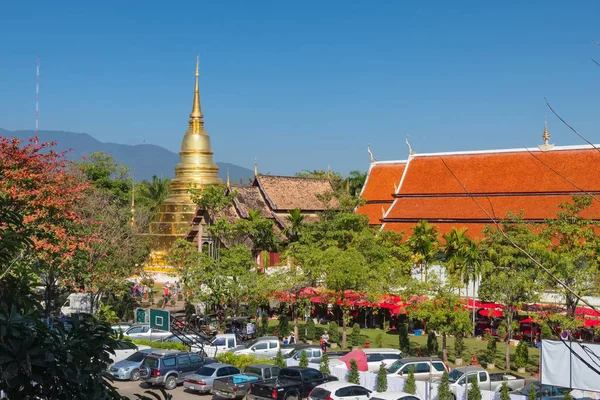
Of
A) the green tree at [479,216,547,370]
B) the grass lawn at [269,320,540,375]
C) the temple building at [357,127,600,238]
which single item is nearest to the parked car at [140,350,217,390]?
the grass lawn at [269,320,540,375]

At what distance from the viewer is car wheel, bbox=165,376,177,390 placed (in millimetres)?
24703

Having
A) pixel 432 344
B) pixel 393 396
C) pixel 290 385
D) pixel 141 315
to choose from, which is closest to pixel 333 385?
pixel 290 385

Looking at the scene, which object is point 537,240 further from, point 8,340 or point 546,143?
point 8,340

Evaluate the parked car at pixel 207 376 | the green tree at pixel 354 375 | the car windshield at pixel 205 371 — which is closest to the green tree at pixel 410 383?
the green tree at pixel 354 375

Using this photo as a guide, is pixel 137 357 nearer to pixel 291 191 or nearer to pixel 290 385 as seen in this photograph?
pixel 290 385

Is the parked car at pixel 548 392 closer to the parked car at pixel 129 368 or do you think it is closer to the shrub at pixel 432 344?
the shrub at pixel 432 344

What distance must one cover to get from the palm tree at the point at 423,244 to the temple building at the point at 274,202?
6.09 meters

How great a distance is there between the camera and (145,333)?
32500 mm

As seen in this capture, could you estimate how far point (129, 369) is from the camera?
25.7 meters

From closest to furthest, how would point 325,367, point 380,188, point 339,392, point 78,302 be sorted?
point 339,392 < point 325,367 < point 78,302 < point 380,188

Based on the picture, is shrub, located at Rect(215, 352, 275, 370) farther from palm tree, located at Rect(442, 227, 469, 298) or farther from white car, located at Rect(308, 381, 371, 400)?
palm tree, located at Rect(442, 227, 469, 298)

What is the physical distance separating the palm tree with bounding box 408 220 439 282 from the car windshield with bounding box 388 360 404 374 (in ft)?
44.6

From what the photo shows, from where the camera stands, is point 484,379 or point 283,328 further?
point 283,328

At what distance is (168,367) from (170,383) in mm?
530
